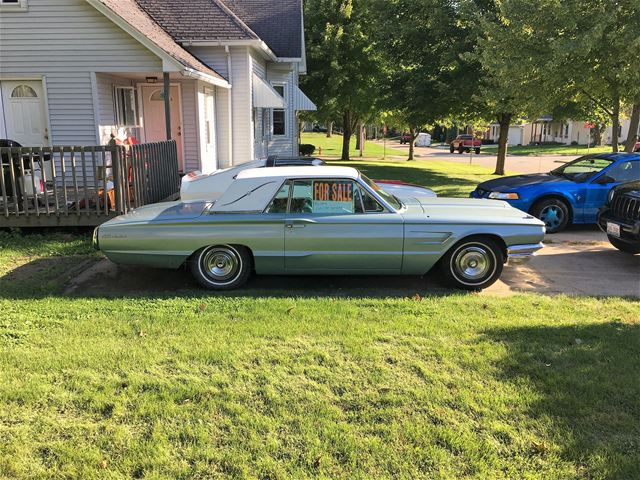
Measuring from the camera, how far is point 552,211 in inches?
395

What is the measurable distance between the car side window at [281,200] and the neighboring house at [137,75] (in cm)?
613

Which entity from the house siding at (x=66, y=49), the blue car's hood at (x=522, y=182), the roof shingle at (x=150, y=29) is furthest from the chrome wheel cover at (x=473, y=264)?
the house siding at (x=66, y=49)

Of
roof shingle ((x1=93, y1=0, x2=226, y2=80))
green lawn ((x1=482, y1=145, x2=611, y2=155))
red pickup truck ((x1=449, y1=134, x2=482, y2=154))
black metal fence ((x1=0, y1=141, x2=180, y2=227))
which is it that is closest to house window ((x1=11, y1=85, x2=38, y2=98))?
roof shingle ((x1=93, y1=0, x2=226, y2=80))

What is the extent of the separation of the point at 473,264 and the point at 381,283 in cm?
111

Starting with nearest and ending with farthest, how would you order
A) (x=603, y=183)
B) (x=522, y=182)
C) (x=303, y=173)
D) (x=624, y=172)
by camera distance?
(x=303, y=173)
(x=603, y=183)
(x=624, y=172)
(x=522, y=182)

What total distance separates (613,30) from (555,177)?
11.6 feet

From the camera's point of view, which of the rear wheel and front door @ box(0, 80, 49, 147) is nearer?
the rear wheel

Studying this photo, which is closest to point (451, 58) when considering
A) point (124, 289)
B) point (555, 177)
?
point (555, 177)

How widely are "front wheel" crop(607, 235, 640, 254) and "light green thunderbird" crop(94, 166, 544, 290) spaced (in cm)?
278

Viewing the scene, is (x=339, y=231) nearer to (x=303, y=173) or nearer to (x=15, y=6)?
(x=303, y=173)

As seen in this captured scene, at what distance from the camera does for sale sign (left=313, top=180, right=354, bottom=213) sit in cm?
608

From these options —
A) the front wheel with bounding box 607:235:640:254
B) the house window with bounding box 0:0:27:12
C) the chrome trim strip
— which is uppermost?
the house window with bounding box 0:0:27:12

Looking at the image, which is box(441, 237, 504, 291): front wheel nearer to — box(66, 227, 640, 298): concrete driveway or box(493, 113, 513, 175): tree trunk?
box(66, 227, 640, 298): concrete driveway

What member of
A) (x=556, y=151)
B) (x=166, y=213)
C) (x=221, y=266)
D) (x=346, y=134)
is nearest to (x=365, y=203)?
(x=221, y=266)
